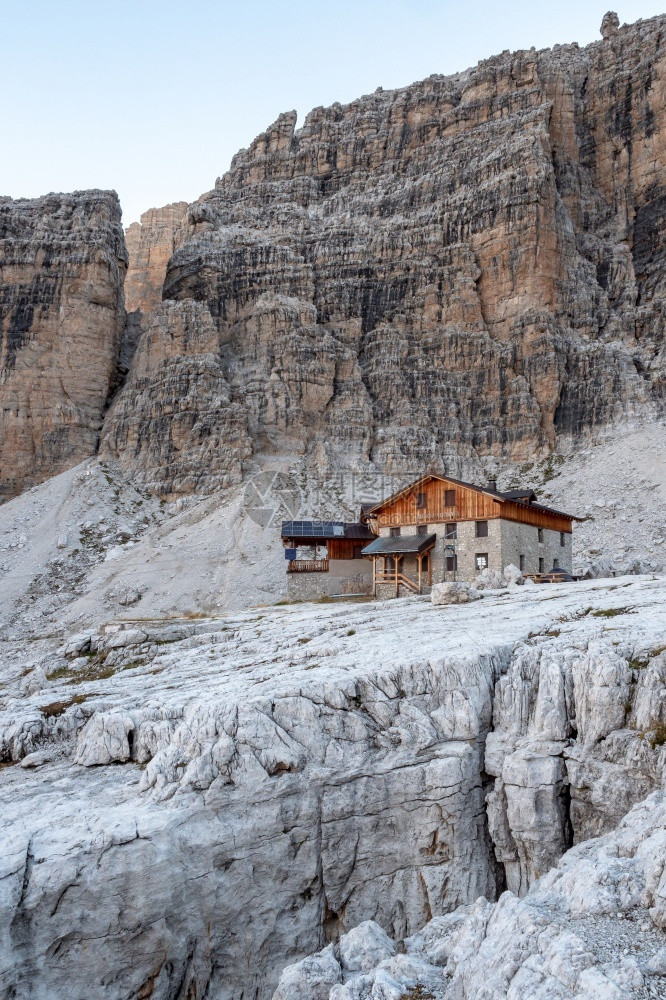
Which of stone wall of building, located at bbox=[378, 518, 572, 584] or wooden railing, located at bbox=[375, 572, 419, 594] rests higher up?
stone wall of building, located at bbox=[378, 518, 572, 584]

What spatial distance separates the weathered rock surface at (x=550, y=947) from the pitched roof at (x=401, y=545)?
30166mm

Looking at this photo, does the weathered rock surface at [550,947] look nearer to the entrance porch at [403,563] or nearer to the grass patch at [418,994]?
the grass patch at [418,994]

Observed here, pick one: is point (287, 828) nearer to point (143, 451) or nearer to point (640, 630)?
point (640, 630)

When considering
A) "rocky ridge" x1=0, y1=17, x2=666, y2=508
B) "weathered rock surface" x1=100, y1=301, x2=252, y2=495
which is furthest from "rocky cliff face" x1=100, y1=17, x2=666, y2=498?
"weathered rock surface" x1=100, y1=301, x2=252, y2=495

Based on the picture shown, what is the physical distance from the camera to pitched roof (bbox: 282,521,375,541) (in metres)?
53.5

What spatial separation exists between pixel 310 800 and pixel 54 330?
86.7 meters

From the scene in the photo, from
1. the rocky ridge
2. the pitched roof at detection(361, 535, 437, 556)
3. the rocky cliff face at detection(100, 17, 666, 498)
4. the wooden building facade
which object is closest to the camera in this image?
the wooden building facade

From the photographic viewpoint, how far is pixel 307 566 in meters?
52.2

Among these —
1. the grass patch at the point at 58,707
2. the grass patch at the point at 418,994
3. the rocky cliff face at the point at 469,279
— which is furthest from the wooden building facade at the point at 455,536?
the rocky cliff face at the point at 469,279

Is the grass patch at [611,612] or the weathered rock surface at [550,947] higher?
the grass patch at [611,612]

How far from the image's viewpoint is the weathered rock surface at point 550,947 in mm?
9891

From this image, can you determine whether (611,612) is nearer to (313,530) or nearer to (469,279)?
(313,530)

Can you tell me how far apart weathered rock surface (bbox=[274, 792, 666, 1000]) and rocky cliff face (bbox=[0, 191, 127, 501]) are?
268ft

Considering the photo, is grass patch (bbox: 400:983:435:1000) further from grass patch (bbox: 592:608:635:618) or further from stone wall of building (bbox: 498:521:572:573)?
stone wall of building (bbox: 498:521:572:573)
